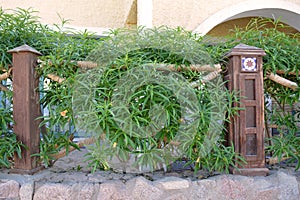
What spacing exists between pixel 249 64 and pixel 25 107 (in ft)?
5.40

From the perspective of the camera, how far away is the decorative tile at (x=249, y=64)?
2.00 m

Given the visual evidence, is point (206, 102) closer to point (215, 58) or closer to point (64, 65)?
point (215, 58)

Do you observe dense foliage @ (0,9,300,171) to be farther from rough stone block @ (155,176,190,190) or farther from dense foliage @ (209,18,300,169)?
rough stone block @ (155,176,190,190)

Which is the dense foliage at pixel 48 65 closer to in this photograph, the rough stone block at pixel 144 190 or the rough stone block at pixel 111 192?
the rough stone block at pixel 111 192

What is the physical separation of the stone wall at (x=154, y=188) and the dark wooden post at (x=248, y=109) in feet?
0.37

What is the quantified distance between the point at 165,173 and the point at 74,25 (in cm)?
339

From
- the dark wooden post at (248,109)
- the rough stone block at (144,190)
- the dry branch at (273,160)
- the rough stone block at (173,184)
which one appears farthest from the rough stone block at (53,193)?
the dry branch at (273,160)

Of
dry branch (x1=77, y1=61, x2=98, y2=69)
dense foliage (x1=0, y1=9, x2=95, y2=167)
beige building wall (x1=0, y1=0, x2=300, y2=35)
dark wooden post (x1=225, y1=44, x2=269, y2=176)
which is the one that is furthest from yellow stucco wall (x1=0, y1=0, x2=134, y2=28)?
dark wooden post (x1=225, y1=44, x2=269, y2=176)

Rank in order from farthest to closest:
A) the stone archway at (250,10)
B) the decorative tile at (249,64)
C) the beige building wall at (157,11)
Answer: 1. the stone archway at (250,10)
2. the beige building wall at (157,11)
3. the decorative tile at (249,64)

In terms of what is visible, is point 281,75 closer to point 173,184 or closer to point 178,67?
point 178,67

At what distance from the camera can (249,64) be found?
2002 millimetres

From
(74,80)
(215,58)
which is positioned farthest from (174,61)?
(74,80)

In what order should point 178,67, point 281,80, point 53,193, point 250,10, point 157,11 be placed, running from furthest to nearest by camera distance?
point 250,10 → point 157,11 → point 281,80 → point 178,67 → point 53,193

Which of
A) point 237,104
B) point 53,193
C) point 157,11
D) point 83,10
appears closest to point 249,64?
point 237,104
